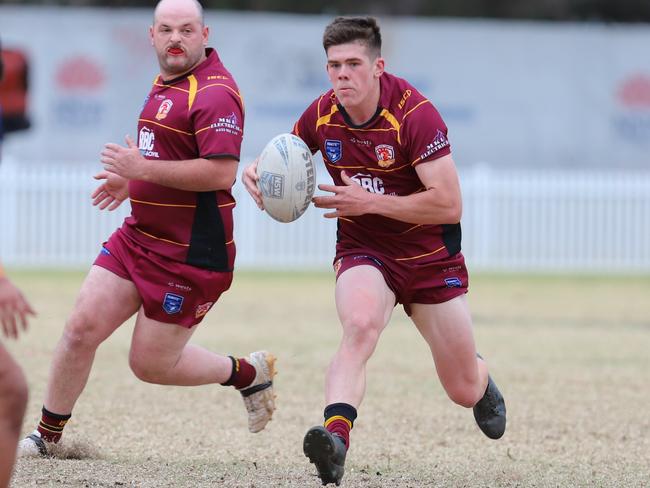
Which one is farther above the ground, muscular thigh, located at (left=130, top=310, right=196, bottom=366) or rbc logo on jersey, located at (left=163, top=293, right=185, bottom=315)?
rbc logo on jersey, located at (left=163, top=293, right=185, bottom=315)

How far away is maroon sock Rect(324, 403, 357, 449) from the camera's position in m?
5.63

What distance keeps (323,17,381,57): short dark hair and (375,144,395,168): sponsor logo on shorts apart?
1.50ft

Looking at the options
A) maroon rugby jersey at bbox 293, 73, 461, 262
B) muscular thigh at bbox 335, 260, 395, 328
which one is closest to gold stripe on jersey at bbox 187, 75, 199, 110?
maroon rugby jersey at bbox 293, 73, 461, 262

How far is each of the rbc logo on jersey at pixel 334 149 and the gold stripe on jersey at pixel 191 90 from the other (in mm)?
727

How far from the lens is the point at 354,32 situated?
6.07 m

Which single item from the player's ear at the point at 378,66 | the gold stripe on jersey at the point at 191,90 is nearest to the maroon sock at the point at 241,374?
the gold stripe on jersey at the point at 191,90

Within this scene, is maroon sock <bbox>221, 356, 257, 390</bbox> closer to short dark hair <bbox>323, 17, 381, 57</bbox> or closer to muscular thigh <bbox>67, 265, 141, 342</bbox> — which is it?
muscular thigh <bbox>67, 265, 141, 342</bbox>

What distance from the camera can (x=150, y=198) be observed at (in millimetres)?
6266

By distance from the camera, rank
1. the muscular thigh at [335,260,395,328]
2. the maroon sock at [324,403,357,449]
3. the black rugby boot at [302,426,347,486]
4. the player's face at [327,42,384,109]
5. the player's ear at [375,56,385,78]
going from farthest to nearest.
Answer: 1. the player's ear at [375,56,385,78]
2. the player's face at [327,42,384,109]
3. the muscular thigh at [335,260,395,328]
4. the maroon sock at [324,403,357,449]
5. the black rugby boot at [302,426,347,486]

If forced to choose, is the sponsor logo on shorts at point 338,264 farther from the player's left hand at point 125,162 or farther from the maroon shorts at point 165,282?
the player's left hand at point 125,162

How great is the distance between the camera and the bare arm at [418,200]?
5984 millimetres

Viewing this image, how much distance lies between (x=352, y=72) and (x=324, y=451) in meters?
1.88

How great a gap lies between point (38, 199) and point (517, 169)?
27.6 feet

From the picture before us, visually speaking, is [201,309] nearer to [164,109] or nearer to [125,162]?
[125,162]
